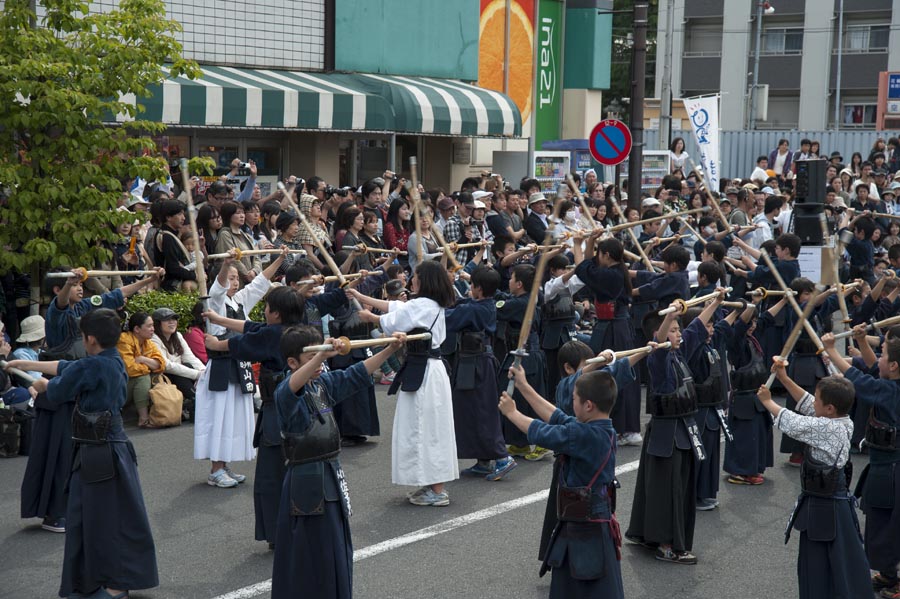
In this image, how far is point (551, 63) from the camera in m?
23.8

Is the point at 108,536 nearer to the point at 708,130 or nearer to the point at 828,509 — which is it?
the point at 828,509

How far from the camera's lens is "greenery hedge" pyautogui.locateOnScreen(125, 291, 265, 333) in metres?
10.3

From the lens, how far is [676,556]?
6.90 metres

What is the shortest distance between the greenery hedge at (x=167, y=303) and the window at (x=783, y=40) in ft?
122

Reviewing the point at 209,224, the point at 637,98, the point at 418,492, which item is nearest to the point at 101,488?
the point at 418,492

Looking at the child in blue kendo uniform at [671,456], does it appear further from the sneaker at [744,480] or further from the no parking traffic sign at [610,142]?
the no parking traffic sign at [610,142]

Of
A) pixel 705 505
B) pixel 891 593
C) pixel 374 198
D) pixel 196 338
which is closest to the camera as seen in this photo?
pixel 891 593

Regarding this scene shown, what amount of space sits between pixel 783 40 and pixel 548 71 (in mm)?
22751

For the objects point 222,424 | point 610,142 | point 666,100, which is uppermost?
point 666,100

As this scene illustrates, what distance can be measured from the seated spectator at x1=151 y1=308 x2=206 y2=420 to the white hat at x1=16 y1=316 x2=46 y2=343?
1016 millimetres

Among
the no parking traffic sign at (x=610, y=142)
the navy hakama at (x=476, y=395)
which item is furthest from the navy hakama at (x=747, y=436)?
the no parking traffic sign at (x=610, y=142)

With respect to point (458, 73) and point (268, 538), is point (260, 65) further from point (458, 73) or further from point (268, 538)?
point (268, 538)

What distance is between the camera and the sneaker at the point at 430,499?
7.92 metres

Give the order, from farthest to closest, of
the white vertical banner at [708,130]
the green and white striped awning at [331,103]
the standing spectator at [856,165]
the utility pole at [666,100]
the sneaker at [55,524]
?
the utility pole at [666,100] < the standing spectator at [856,165] < the white vertical banner at [708,130] < the green and white striped awning at [331,103] < the sneaker at [55,524]
